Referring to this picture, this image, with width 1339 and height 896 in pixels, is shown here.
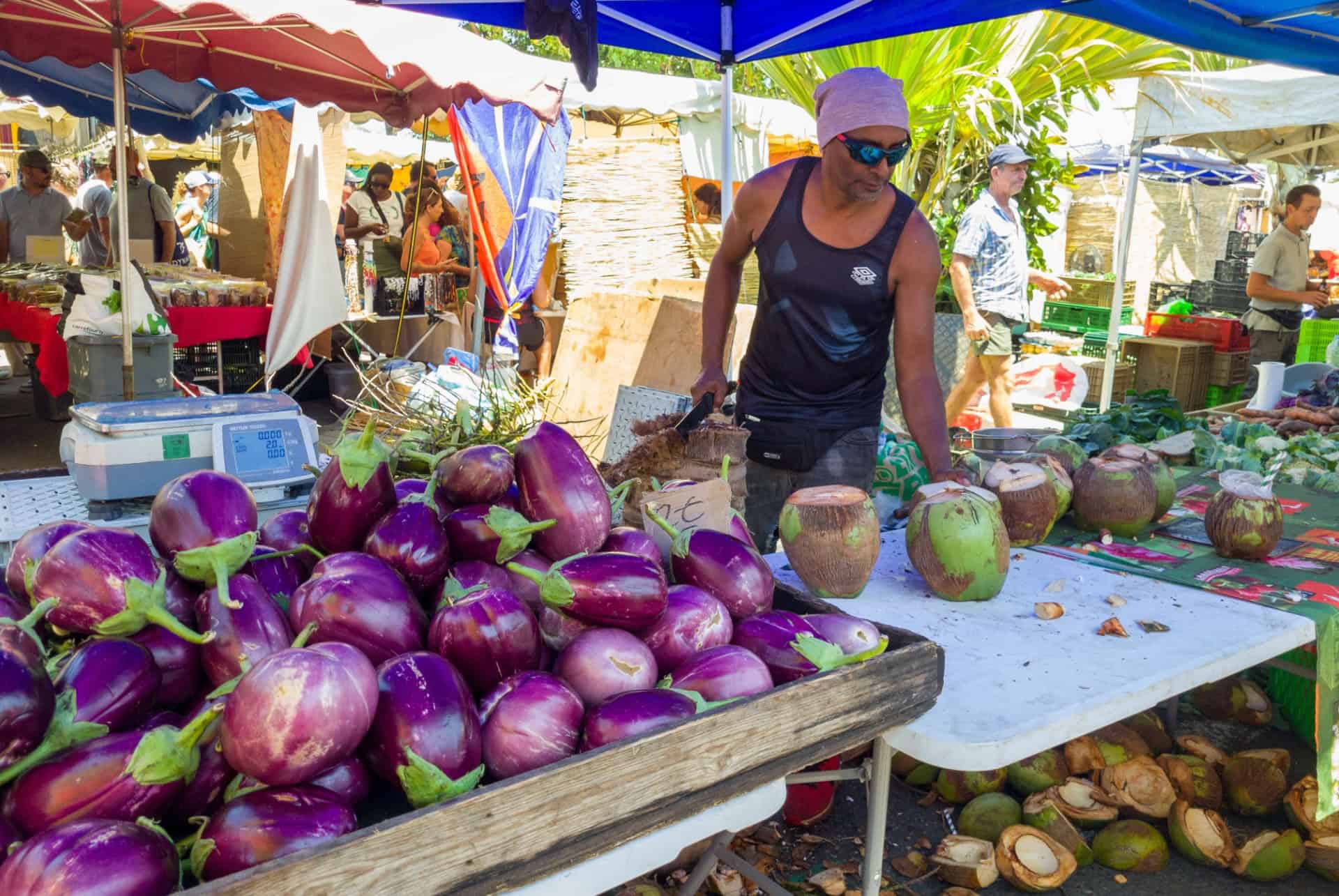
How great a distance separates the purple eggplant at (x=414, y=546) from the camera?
49.6 inches

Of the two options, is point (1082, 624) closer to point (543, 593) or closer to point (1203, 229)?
point (543, 593)

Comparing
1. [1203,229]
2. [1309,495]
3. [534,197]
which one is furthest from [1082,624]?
[1203,229]

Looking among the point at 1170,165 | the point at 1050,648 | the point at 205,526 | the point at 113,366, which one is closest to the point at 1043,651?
the point at 1050,648

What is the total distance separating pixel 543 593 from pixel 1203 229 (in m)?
19.1

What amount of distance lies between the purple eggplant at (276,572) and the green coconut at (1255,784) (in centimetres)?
247

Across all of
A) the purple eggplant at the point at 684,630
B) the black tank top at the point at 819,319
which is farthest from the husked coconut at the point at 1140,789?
the purple eggplant at the point at 684,630

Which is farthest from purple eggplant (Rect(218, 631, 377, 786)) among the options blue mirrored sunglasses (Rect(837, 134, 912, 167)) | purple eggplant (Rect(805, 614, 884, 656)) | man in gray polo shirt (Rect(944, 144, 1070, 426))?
man in gray polo shirt (Rect(944, 144, 1070, 426))

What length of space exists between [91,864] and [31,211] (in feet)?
28.9

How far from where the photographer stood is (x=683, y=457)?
221cm

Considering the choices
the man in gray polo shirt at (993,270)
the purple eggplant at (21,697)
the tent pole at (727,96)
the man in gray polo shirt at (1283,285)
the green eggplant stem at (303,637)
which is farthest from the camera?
the man in gray polo shirt at (1283,285)

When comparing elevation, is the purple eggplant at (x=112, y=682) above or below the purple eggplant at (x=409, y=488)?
below

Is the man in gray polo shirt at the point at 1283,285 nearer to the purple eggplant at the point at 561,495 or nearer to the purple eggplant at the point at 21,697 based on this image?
the purple eggplant at the point at 561,495

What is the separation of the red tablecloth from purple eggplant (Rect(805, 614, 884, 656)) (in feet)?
17.6

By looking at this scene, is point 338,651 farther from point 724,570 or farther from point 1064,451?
point 1064,451
